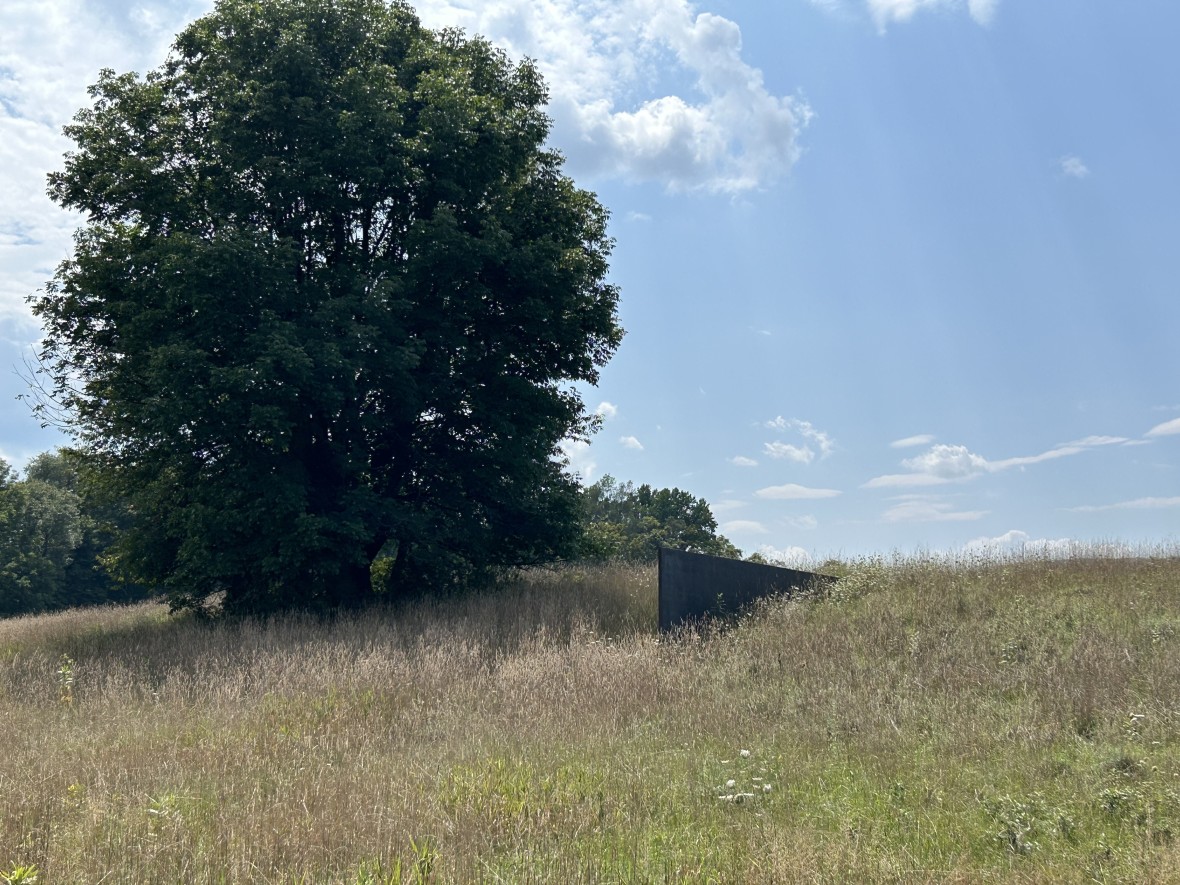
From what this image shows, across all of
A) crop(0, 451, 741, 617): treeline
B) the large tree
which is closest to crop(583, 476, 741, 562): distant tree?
crop(0, 451, 741, 617): treeline

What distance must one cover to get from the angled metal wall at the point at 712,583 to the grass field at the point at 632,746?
0.77 m

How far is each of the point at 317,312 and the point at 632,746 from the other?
12.2m

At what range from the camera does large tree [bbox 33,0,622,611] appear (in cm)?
1800

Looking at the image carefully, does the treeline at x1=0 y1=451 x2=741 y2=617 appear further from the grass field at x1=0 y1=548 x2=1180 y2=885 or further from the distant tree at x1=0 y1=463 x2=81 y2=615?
the grass field at x1=0 y1=548 x2=1180 y2=885

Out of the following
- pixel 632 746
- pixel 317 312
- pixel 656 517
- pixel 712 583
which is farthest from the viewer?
pixel 656 517

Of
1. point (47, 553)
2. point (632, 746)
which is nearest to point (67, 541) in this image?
point (47, 553)

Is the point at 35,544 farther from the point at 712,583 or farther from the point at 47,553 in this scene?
the point at 712,583

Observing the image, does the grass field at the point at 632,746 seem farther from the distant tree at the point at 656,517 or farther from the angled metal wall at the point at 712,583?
the distant tree at the point at 656,517

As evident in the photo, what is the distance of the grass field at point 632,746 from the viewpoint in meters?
5.95

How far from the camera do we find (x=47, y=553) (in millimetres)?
52656

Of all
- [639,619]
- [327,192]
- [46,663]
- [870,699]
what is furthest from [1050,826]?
[327,192]

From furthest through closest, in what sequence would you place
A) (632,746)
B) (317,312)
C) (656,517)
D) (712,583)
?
(656,517)
(317,312)
(712,583)
(632,746)

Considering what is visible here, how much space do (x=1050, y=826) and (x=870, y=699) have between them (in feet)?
12.7

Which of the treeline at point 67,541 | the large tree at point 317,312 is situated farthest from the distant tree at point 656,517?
the large tree at point 317,312
